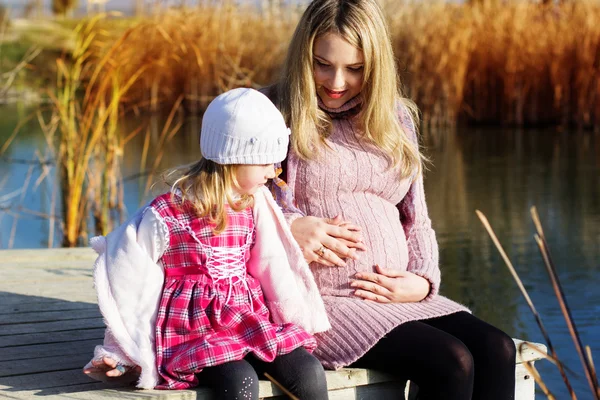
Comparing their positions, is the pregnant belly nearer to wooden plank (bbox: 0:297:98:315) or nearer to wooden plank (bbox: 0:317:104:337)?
wooden plank (bbox: 0:317:104:337)

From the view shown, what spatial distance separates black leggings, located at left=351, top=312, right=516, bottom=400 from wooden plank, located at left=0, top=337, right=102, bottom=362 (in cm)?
78

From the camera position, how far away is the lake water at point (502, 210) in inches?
166

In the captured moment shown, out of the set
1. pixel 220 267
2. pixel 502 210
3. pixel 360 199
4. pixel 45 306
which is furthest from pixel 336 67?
pixel 502 210

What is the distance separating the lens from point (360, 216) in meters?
2.40

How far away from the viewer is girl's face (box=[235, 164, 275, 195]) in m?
2.18

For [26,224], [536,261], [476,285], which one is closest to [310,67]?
[476,285]

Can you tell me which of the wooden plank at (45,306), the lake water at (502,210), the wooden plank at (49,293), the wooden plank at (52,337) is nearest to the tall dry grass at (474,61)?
the lake water at (502,210)

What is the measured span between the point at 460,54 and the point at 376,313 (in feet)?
26.4

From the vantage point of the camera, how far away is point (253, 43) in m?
9.96

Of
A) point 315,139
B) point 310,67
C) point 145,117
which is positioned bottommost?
point 145,117

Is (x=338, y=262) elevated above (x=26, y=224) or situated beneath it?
elevated above

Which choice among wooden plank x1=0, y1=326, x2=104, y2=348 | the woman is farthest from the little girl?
wooden plank x1=0, y1=326, x2=104, y2=348

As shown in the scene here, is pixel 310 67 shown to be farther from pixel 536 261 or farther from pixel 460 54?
pixel 460 54

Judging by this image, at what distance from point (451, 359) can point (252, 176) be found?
1.90ft
